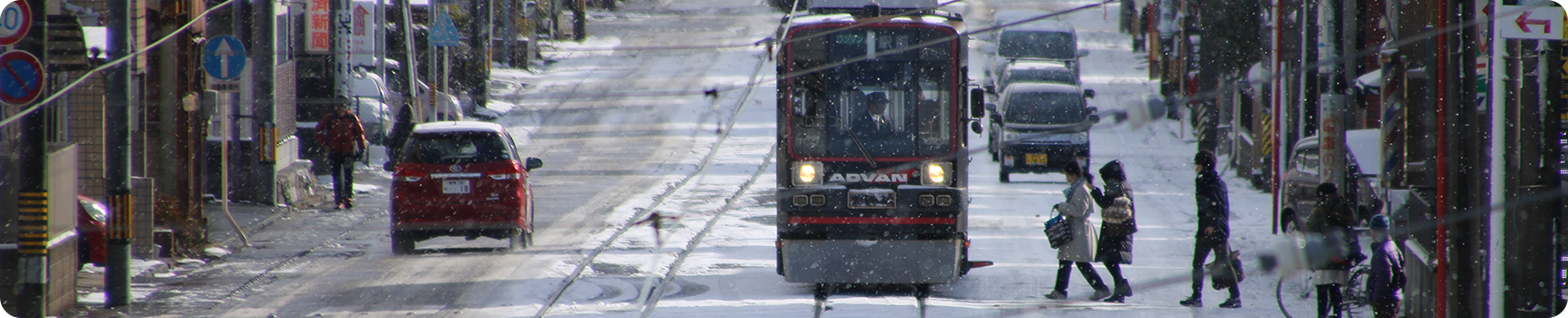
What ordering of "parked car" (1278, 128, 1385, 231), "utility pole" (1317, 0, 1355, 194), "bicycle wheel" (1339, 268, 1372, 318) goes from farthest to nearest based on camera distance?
"utility pole" (1317, 0, 1355, 194)
"parked car" (1278, 128, 1385, 231)
"bicycle wheel" (1339, 268, 1372, 318)

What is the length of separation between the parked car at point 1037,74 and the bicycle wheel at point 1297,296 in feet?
57.7

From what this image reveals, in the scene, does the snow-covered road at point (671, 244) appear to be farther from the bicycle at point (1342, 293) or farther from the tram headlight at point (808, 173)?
the tram headlight at point (808, 173)

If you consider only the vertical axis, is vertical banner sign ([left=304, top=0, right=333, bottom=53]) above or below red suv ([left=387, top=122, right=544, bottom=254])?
above

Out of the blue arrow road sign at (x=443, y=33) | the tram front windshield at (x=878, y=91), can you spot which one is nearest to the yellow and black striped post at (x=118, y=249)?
the tram front windshield at (x=878, y=91)

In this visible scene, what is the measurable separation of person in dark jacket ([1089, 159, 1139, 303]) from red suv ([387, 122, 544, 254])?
19.1 feet

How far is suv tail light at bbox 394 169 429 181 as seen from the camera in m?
14.4

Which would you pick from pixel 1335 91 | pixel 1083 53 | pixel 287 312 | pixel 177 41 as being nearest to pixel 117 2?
pixel 287 312

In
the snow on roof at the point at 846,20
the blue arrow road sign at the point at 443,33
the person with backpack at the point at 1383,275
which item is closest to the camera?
the person with backpack at the point at 1383,275

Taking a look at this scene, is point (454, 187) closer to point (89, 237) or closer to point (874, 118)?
point (89, 237)

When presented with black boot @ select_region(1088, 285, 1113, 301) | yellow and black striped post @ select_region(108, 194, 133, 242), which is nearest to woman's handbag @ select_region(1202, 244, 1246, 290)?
black boot @ select_region(1088, 285, 1113, 301)

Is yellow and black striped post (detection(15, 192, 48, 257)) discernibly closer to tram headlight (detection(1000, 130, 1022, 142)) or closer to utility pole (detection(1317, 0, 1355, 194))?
utility pole (detection(1317, 0, 1355, 194))

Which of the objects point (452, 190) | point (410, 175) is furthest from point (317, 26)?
point (452, 190)

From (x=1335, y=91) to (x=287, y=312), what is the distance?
33.5 ft

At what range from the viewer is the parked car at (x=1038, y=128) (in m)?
21.9
